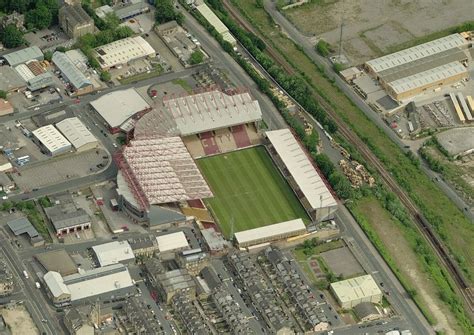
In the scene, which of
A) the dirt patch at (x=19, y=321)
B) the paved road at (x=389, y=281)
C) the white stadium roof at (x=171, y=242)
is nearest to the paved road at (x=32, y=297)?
the dirt patch at (x=19, y=321)

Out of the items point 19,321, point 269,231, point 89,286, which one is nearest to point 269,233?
point 269,231

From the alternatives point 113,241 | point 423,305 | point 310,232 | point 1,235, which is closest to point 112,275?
point 113,241

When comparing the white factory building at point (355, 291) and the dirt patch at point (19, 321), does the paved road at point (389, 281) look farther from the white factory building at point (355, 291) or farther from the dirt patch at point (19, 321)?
the dirt patch at point (19, 321)

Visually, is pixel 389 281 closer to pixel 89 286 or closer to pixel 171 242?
pixel 171 242

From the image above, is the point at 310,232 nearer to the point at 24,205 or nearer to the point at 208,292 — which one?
the point at 208,292

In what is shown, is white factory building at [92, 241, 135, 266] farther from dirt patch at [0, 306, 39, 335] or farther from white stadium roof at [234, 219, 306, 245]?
white stadium roof at [234, 219, 306, 245]

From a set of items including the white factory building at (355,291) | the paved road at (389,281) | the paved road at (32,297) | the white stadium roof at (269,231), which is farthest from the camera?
the white stadium roof at (269,231)
